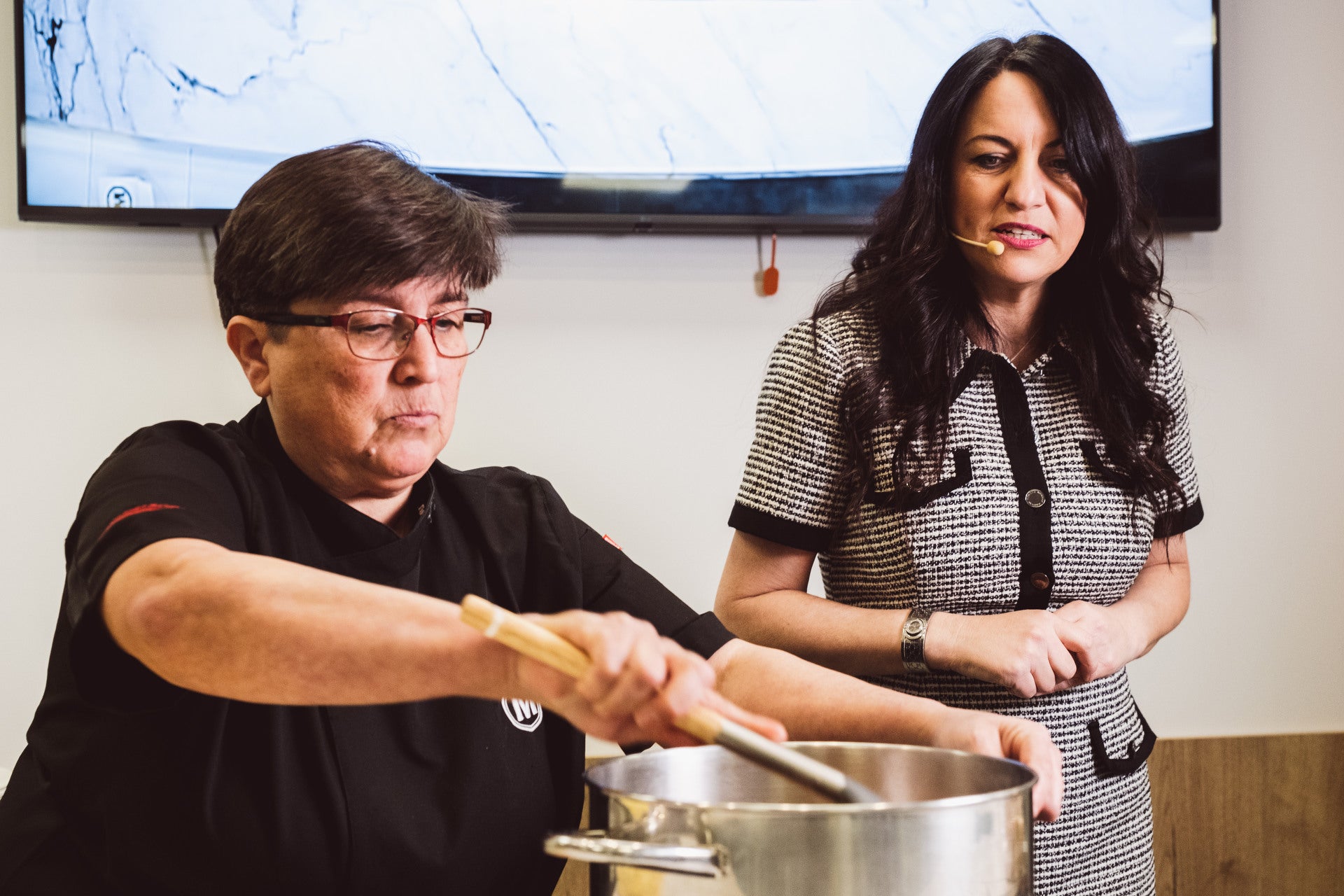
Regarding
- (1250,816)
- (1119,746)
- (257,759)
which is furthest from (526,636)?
(1250,816)

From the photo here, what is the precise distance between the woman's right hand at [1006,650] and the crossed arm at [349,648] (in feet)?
1.67

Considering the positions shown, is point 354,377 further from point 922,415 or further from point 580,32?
point 580,32

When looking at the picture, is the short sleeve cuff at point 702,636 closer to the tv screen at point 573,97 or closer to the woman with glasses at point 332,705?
the woman with glasses at point 332,705

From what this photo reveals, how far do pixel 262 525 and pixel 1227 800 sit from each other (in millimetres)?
1860

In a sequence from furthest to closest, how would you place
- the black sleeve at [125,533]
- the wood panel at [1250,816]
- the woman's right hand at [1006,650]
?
the wood panel at [1250,816] < the woman's right hand at [1006,650] < the black sleeve at [125,533]

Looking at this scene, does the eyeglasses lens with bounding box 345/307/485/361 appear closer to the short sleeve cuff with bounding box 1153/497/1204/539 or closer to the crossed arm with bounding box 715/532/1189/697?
the crossed arm with bounding box 715/532/1189/697

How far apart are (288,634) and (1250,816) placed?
202cm

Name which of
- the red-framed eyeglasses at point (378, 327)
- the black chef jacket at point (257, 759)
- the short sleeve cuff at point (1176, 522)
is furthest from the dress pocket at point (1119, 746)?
the red-framed eyeglasses at point (378, 327)

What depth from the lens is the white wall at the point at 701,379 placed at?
1887 mm

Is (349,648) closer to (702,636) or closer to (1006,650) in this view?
(702,636)

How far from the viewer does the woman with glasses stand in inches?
32.9

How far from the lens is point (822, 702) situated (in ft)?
3.17

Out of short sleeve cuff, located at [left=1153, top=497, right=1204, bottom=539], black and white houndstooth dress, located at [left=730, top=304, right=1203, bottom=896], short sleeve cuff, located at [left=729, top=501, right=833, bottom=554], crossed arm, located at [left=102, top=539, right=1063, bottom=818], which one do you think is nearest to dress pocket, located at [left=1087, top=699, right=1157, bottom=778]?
black and white houndstooth dress, located at [left=730, top=304, right=1203, bottom=896]

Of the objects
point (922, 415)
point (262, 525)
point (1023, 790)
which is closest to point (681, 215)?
point (922, 415)
